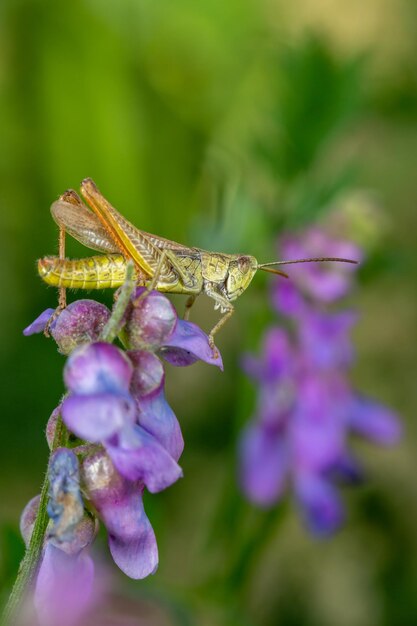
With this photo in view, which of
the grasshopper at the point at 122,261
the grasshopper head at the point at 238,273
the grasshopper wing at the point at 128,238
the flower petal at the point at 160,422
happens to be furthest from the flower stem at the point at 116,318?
the grasshopper head at the point at 238,273

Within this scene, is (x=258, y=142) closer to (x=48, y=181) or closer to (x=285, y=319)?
(x=285, y=319)

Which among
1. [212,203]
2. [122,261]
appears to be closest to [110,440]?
[122,261]

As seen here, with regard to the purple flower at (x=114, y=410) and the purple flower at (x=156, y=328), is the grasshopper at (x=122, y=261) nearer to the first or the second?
the purple flower at (x=156, y=328)

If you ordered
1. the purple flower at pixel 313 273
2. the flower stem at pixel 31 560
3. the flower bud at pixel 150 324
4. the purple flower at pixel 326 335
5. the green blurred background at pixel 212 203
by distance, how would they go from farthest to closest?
the green blurred background at pixel 212 203, the purple flower at pixel 326 335, the purple flower at pixel 313 273, the flower bud at pixel 150 324, the flower stem at pixel 31 560

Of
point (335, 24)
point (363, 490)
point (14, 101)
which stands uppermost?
point (335, 24)

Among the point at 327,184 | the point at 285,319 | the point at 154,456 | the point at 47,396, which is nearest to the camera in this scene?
the point at 154,456

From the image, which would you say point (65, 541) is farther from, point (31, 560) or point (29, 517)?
point (29, 517)

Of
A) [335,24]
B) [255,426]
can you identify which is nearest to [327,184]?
[255,426]
